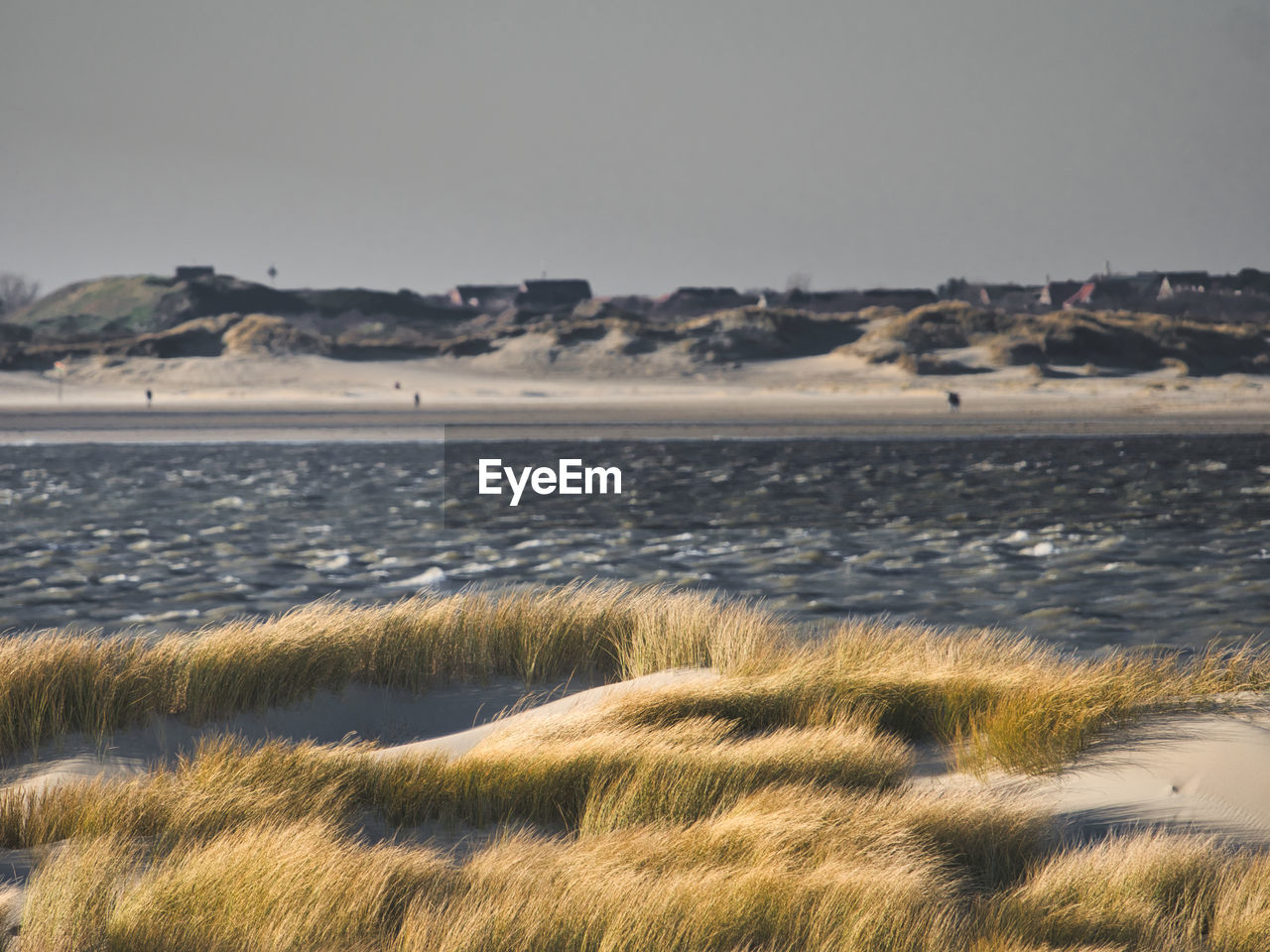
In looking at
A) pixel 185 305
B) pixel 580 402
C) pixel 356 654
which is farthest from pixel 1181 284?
pixel 356 654

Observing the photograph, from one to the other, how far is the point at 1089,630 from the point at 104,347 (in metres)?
50.5

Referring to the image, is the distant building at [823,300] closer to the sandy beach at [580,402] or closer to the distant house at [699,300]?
the distant house at [699,300]

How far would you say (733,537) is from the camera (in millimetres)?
15797

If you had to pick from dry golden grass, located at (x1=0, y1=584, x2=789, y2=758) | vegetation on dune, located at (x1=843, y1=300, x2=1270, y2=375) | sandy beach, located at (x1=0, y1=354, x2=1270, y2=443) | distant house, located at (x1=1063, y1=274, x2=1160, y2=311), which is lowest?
dry golden grass, located at (x1=0, y1=584, x2=789, y2=758)

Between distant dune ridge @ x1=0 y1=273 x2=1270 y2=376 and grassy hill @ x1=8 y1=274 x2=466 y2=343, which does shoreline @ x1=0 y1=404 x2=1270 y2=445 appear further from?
grassy hill @ x1=8 y1=274 x2=466 y2=343

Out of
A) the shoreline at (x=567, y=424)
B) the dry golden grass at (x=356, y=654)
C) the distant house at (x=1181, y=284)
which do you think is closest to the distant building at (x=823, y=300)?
the distant house at (x=1181, y=284)

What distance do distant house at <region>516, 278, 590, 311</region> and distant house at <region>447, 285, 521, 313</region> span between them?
4.30ft

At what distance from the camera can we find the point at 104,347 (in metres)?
51.8

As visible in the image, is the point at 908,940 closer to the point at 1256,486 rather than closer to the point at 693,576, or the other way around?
the point at 693,576

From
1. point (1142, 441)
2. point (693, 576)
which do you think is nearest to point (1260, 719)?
point (693, 576)

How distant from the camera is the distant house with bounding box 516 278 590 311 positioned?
88688 millimetres

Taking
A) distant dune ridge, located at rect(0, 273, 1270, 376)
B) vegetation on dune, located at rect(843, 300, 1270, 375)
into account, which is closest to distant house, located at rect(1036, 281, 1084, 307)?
distant dune ridge, located at rect(0, 273, 1270, 376)

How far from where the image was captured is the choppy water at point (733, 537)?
1097 centimetres

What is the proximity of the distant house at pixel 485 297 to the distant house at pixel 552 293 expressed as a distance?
1309 millimetres
